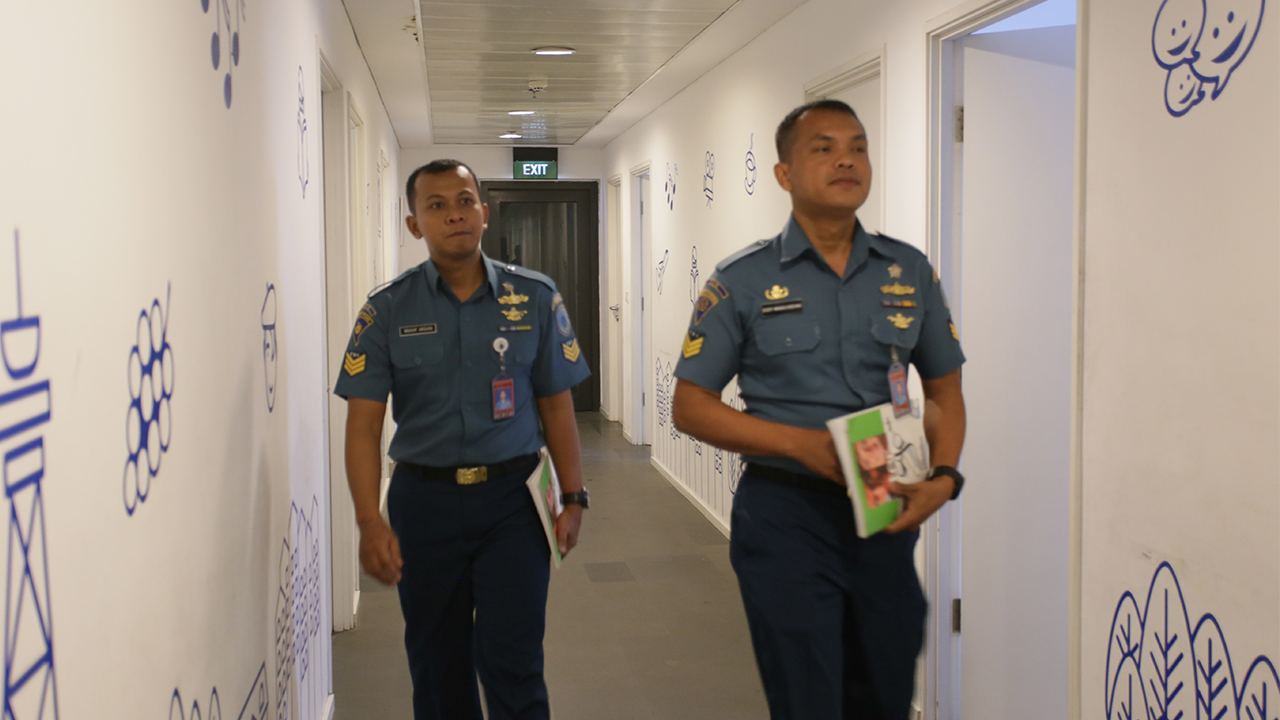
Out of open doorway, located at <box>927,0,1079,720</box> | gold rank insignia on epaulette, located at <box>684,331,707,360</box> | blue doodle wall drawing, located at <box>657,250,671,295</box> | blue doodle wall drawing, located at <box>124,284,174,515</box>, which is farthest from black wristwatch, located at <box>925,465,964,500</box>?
blue doodle wall drawing, located at <box>657,250,671,295</box>

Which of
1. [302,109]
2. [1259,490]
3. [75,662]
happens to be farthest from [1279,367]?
[302,109]

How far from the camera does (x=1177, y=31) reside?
1884mm

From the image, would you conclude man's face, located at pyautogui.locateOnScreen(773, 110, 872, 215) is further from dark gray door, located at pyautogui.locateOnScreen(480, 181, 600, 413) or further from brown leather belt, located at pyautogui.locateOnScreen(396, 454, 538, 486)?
dark gray door, located at pyautogui.locateOnScreen(480, 181, 600, 413)

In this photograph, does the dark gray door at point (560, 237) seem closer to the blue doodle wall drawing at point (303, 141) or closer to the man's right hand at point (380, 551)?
the blue doodle wall drawing at point (303, 141)

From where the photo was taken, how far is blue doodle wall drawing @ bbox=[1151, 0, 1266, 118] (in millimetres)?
1717

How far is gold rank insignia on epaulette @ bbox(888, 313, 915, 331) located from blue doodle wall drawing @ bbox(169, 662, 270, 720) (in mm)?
1359

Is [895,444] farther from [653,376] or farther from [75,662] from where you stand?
[653,376]

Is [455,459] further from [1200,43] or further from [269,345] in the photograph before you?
[1200,43]

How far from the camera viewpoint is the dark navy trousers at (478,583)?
2.21 m

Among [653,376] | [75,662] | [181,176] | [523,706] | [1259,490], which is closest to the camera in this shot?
[75,662]

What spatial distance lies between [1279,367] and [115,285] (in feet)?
5.69

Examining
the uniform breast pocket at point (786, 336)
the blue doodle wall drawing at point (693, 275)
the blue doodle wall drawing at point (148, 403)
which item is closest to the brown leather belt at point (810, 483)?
the uniform breast pocket at point (786, 336)

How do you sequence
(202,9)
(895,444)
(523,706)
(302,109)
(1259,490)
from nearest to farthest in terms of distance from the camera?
1. (202,9)
2. (1259,490)
3. (895,444)
4. (523,706)
5. (302,109)

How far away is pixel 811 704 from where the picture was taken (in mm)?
1843
